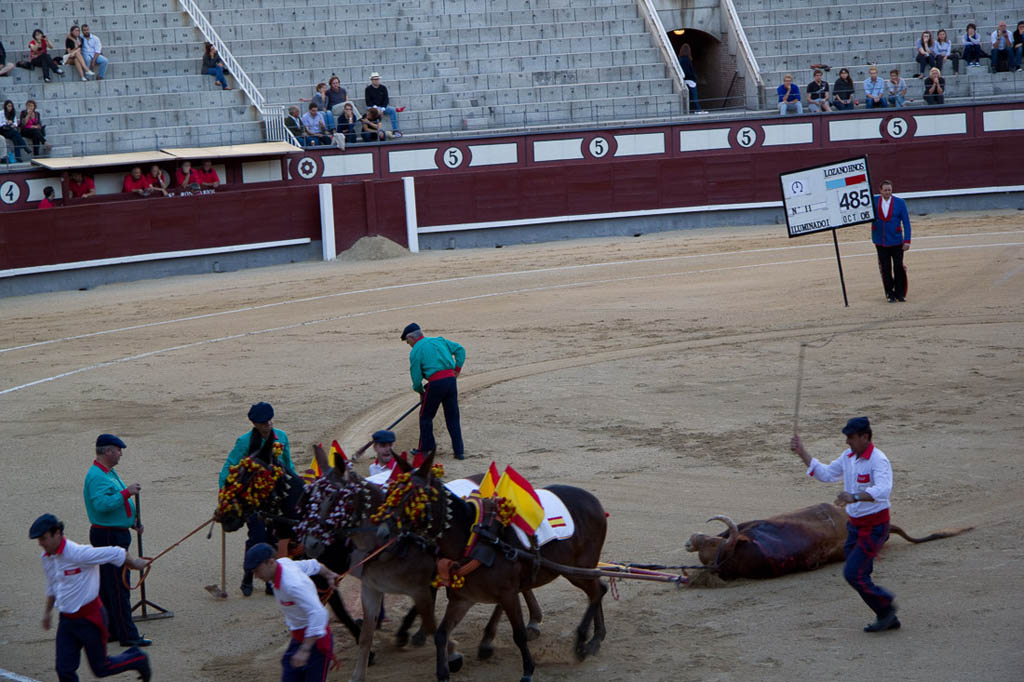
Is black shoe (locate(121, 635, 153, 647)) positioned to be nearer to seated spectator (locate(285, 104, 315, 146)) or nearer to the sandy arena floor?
the sandy arena floor

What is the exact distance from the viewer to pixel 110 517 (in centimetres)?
766

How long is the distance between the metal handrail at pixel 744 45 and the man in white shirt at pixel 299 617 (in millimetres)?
23823

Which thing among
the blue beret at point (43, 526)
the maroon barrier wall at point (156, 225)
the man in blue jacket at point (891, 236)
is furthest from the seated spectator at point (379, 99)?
the blue beret at point (43, 526)

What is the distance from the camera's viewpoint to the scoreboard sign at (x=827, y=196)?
17312 millimetres

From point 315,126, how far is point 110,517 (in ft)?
60.4

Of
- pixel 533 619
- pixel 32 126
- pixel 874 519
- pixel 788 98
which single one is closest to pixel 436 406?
pixel 533 619

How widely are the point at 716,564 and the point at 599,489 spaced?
86.2 inches

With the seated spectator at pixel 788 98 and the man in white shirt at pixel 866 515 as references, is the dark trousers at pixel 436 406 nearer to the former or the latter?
the man in white shirt at pixel 866 515

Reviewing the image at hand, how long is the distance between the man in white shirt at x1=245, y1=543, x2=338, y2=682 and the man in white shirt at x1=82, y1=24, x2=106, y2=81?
2119 centimetres

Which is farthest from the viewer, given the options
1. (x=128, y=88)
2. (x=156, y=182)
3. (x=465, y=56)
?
(x=465, y=56)

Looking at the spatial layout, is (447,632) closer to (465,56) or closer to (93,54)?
(93,54)

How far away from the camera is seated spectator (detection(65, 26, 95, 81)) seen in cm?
2462

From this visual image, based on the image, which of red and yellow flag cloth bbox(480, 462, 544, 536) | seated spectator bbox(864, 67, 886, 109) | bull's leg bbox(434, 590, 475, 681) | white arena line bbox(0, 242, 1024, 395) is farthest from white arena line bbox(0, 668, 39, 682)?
seated spectator bbox(864, 67, 886, 109)

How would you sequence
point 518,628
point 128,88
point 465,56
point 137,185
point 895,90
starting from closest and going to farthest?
point 518,628
point 137,185
point 128,88
point 895,90
point 465,56
